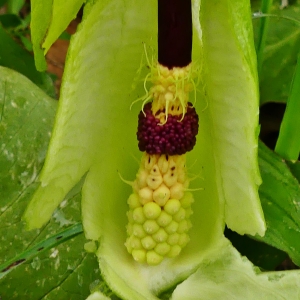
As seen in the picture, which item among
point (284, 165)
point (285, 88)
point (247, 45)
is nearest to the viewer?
point (247, 45)

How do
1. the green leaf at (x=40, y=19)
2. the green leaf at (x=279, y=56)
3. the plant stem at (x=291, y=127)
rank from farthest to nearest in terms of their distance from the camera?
the green leaf at (x=279, y=56), the plant stem at (x=291, y=127), the green leaf at (x=40, y=19)

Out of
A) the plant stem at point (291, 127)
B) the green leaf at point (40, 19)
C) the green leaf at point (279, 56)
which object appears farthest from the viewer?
the green leaf at point (279, 56)

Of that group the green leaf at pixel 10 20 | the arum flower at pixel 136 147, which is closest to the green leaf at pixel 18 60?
the green leaf at pixel 10 20

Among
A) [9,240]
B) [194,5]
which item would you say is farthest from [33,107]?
[194,5]

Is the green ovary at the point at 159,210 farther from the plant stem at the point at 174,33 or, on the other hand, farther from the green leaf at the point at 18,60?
the green leaf at the point at 18,60

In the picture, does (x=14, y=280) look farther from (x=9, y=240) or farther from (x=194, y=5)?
(x=194, y=5)

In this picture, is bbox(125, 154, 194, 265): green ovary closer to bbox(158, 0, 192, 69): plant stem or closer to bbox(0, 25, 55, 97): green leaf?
bbox(158, 0, 192, 69): plant stem
